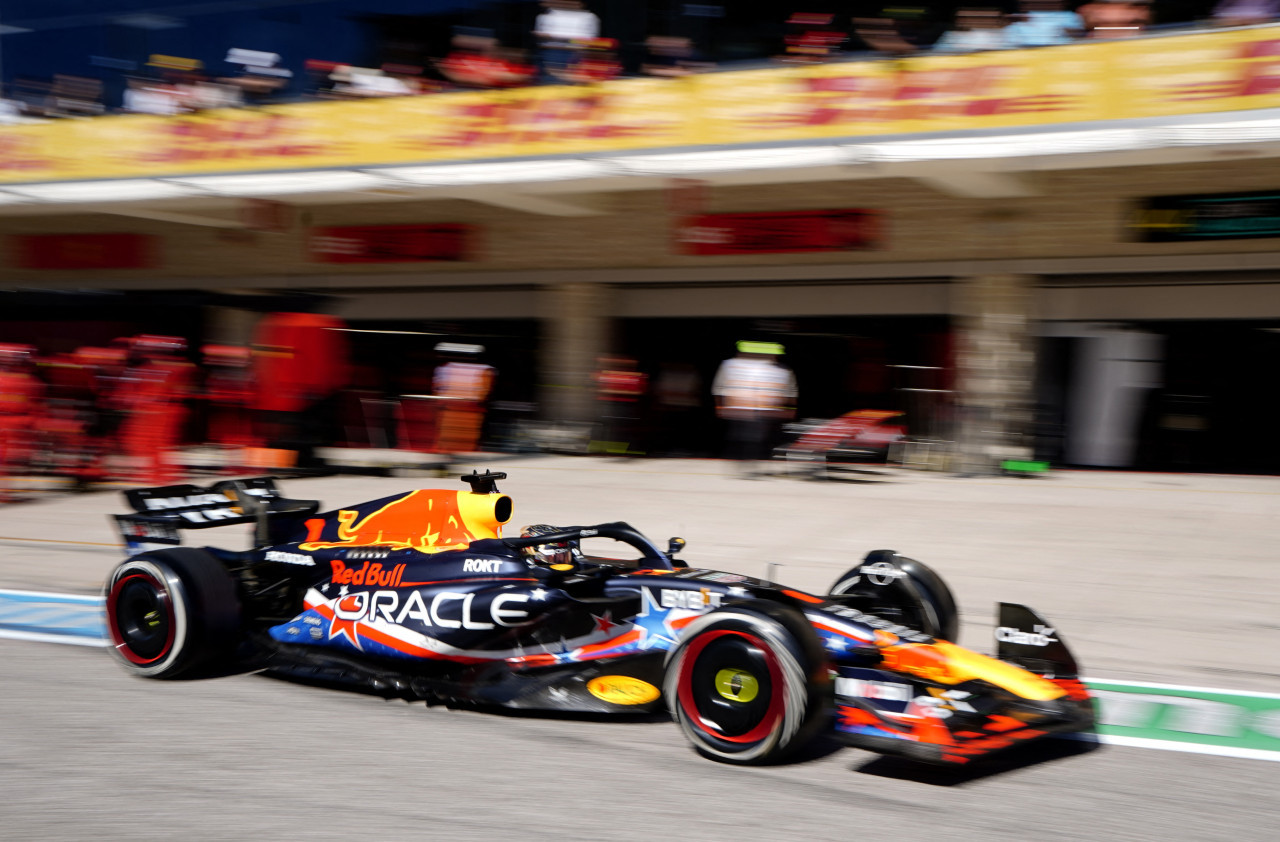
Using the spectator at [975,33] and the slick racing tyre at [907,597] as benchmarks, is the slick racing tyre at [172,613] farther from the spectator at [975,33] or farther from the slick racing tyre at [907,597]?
the spectator at [975,33]

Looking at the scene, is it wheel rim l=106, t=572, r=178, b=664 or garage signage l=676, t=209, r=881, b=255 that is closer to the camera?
wheel rim l=106, t=572, r=178, b=664

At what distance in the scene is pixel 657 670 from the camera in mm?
4375

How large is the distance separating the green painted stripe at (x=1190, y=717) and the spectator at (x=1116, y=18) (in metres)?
7.89

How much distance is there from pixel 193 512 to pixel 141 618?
0.65 m

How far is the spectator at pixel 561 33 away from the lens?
46.0 ft

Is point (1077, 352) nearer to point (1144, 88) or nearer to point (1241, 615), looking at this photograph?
point (1144, 88)

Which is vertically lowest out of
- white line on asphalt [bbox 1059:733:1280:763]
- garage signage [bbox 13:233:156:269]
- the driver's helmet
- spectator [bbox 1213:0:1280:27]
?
white line on asphalt [bbox 1059:733:1280:763]

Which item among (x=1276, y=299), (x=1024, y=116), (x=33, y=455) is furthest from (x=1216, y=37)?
(x=33, y=455)

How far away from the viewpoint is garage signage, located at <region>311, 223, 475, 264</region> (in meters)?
16.3

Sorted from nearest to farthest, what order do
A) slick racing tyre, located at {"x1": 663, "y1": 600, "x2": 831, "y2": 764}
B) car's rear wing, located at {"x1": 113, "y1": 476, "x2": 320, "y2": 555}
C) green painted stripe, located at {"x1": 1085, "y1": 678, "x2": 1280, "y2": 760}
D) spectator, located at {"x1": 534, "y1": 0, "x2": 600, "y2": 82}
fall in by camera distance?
slick racing tyre, located at {"x1": 663, "y1": 600, "x2": 831, "y2": 764}
green painted stripe, located at {"x1": 1085, "y1": 678, "x2": 1280, "y2": 760}
car's rear wing, located at {"x1": 113, "y1": 476, "x2": 320, "y2": 555}
spectator, located at {"x1": 534, "y1": 0, "x2": 600, "y2": 82}

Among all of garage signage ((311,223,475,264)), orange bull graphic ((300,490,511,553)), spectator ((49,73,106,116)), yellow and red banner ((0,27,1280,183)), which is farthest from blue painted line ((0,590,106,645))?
spectator ((49,73,106,116))

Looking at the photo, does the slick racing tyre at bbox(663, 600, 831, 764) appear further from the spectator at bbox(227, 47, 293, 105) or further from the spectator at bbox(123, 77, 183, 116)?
the spectator at bbox(123, 77, 183, 116)

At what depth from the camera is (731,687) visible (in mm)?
4055

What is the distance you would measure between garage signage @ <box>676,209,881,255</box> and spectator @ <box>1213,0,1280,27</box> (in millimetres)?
4093
